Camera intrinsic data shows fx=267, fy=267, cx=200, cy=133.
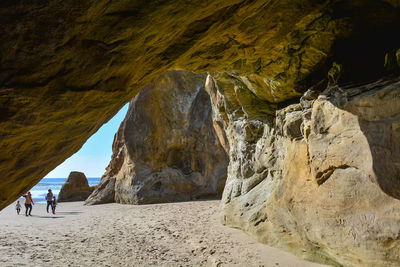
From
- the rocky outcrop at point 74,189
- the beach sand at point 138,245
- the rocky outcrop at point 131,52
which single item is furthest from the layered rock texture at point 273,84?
the rocky outcrop at point 74,189

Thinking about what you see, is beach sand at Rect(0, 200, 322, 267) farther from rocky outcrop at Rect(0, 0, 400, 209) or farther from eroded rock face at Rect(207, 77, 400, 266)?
rocky outcrop at Rect(0, 0, 400, 209)

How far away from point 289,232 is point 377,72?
10.1 feet

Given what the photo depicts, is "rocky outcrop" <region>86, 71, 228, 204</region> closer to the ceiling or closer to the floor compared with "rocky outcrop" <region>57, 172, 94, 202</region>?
closer to the ceiling

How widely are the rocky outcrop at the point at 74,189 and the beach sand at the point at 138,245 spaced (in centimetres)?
1090

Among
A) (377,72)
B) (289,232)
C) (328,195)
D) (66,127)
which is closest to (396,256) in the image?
(328,195)

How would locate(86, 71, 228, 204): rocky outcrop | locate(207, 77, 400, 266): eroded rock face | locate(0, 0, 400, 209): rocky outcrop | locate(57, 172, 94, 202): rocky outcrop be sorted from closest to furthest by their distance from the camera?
locate(0, 0, 400, 209): rocky outcrop < locate(207, 77, 400, 266): eroded rock face < locate(86, 71, 228, 204): rocky outcrop < locate(57, 172, 94, 202): rocky outcrop

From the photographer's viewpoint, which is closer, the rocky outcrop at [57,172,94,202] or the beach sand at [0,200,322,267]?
the beach sand at [0,200,322,267]

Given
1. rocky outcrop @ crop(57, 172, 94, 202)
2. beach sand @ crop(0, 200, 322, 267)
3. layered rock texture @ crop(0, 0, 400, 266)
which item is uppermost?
layered rock texture @ crop(0, 0, 400, 266)

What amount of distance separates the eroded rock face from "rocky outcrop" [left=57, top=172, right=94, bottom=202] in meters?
17.1

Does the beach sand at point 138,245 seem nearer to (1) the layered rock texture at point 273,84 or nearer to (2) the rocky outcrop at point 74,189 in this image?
(1) the layered rock texture at point 273,84

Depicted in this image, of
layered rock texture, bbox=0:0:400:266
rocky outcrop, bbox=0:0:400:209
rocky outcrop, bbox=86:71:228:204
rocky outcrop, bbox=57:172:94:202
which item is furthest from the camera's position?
rocky outcrop, bbox=57:172:94:202

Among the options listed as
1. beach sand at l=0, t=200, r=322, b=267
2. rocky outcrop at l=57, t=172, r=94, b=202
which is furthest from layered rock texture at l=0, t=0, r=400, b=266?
rocky outcrop at l=57, t=172, r=94, b=202

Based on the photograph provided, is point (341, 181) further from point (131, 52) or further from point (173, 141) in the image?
point (173, 141)

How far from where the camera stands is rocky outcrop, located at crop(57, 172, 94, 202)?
1898cm
